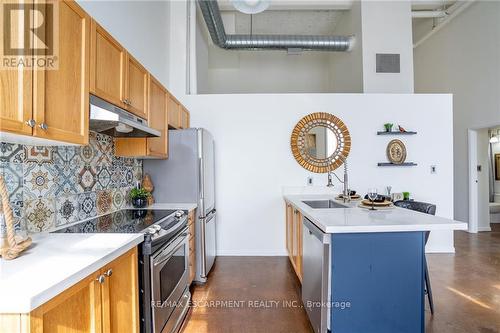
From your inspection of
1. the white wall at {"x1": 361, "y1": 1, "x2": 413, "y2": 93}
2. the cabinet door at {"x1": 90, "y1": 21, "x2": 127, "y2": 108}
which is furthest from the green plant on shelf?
the white wall at {"x1": 361, "y1": 1, "x2": 413, "y2": 93}

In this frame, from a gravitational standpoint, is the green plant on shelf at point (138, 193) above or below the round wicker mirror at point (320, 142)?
below

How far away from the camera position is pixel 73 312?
964mm

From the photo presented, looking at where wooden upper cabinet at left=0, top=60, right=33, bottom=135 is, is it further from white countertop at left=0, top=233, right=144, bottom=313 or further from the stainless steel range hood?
white countertop at left=0, top=233, right=144, bottom=313

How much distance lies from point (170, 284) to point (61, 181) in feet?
3.38

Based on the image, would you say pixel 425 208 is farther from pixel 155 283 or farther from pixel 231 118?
pixel 231 118

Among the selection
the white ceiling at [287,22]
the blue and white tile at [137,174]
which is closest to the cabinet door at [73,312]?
the blue and white tile at [137,174]

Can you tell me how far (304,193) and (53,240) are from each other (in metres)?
2.93

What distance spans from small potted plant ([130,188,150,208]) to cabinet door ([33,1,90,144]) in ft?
3.88

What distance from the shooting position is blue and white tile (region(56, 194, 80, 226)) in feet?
5.29

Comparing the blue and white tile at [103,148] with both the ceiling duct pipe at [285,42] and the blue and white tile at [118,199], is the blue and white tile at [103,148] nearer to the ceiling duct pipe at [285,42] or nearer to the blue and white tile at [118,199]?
the blue and white tile at [118,199]

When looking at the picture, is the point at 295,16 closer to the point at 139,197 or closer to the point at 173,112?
the point at 173,112

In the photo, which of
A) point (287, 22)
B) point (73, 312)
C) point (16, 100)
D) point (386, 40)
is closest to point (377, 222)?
point (73, 312)

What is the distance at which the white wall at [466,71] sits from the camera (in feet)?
14.0

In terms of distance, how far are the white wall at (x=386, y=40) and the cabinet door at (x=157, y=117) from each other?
3288 mm
